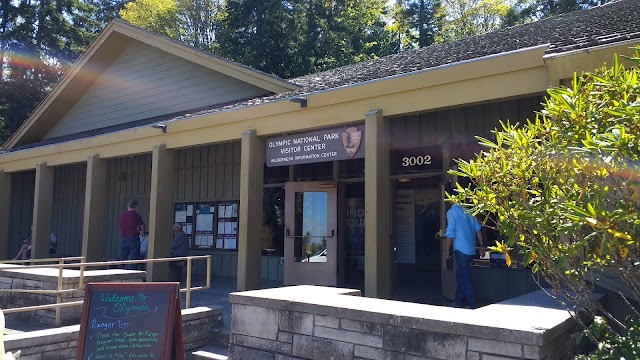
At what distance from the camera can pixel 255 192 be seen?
921cm

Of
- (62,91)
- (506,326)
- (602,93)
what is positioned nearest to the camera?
(602,93)

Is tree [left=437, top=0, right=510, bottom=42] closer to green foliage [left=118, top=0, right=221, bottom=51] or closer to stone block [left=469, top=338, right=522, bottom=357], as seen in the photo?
green foliage [left=118, top=0, right=221, bottom=51]

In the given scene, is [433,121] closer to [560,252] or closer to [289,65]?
[560,252]

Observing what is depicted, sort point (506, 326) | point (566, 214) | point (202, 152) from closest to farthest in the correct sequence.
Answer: point (566, 214), point (506, 326), point (202, 152)

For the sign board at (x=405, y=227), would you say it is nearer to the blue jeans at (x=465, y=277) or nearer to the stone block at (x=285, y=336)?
the blue jeans at (x=465, y=277)

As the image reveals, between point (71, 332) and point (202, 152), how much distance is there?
7.97 metres

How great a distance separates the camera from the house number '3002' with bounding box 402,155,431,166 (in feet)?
31.2

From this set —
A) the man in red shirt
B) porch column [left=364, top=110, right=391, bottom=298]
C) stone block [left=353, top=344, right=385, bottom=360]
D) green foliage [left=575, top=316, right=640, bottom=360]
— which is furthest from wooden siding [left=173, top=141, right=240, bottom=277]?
green foliage [left=575, top=316, right=640, bottom=360]

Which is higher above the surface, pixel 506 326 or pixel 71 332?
pixel 506 326

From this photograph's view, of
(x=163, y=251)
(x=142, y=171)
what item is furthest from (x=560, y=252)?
(x=142, y=171)

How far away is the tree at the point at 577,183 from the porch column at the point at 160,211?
26.4 ft

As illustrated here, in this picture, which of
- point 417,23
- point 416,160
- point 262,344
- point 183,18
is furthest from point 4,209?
point 417,23

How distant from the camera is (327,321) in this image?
4461 mm

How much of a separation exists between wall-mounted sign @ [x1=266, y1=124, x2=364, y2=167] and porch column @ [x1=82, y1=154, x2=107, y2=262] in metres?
5.27
